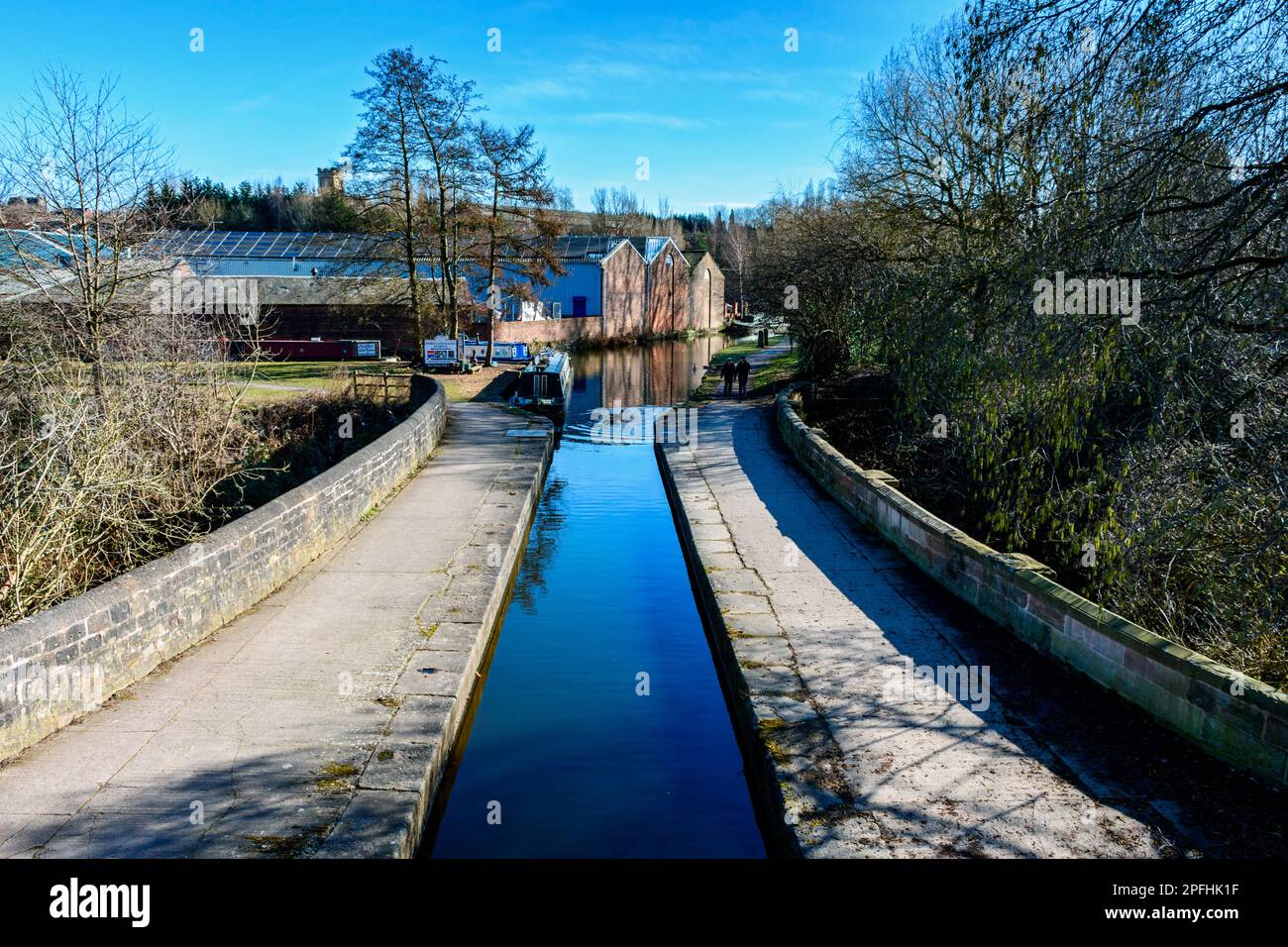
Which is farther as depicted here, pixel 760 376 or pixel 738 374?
pixel 760 376

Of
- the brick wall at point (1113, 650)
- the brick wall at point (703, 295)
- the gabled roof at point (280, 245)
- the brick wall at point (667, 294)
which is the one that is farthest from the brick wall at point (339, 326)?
the brick wall at point (703, 295)

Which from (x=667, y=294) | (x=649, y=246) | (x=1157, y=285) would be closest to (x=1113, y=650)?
(x=1157, y=285)

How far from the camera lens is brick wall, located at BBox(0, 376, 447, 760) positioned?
5.50 metres

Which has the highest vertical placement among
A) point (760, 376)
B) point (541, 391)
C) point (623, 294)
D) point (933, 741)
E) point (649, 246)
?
point (649, 246)

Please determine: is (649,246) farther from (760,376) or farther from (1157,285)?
(1157,285)

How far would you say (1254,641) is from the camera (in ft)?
21.0

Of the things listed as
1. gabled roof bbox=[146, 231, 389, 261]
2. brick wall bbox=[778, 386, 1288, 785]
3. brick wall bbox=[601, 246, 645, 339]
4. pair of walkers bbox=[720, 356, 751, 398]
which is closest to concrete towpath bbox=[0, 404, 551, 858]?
brick wall bbox=[778, 386, 1288, 785]

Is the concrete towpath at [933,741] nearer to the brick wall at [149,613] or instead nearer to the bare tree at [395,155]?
the brick wall at [149,613]

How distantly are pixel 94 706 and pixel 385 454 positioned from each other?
25.0 ft

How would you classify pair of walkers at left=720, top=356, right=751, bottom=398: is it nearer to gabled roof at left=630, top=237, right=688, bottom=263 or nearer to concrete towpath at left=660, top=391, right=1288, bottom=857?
concrete towpath at left=660, top=391, right=1288, bottom=857

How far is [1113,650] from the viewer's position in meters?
6.42

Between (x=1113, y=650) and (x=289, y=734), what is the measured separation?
562cm
